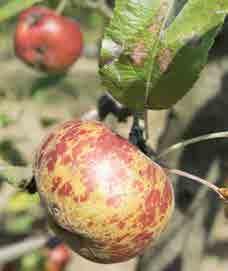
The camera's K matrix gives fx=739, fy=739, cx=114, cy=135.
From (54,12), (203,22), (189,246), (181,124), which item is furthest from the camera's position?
(54,12)

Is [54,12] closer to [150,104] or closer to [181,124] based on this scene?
[181,124]

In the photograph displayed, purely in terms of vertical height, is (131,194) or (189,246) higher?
(131,194)

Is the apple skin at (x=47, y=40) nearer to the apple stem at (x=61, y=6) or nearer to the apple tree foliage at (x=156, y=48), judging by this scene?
the apple stem at (x=61, y=6)

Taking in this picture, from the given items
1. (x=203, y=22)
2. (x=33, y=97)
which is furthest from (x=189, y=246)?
(x=203, y=22)

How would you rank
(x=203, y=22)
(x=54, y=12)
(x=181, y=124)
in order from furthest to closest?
(x=54, y=12), (x=181, y=124), (x=203, y=22)

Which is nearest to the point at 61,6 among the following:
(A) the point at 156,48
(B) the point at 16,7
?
(B) the point at 16,7

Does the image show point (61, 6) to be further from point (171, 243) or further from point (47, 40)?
point (171, 243)
